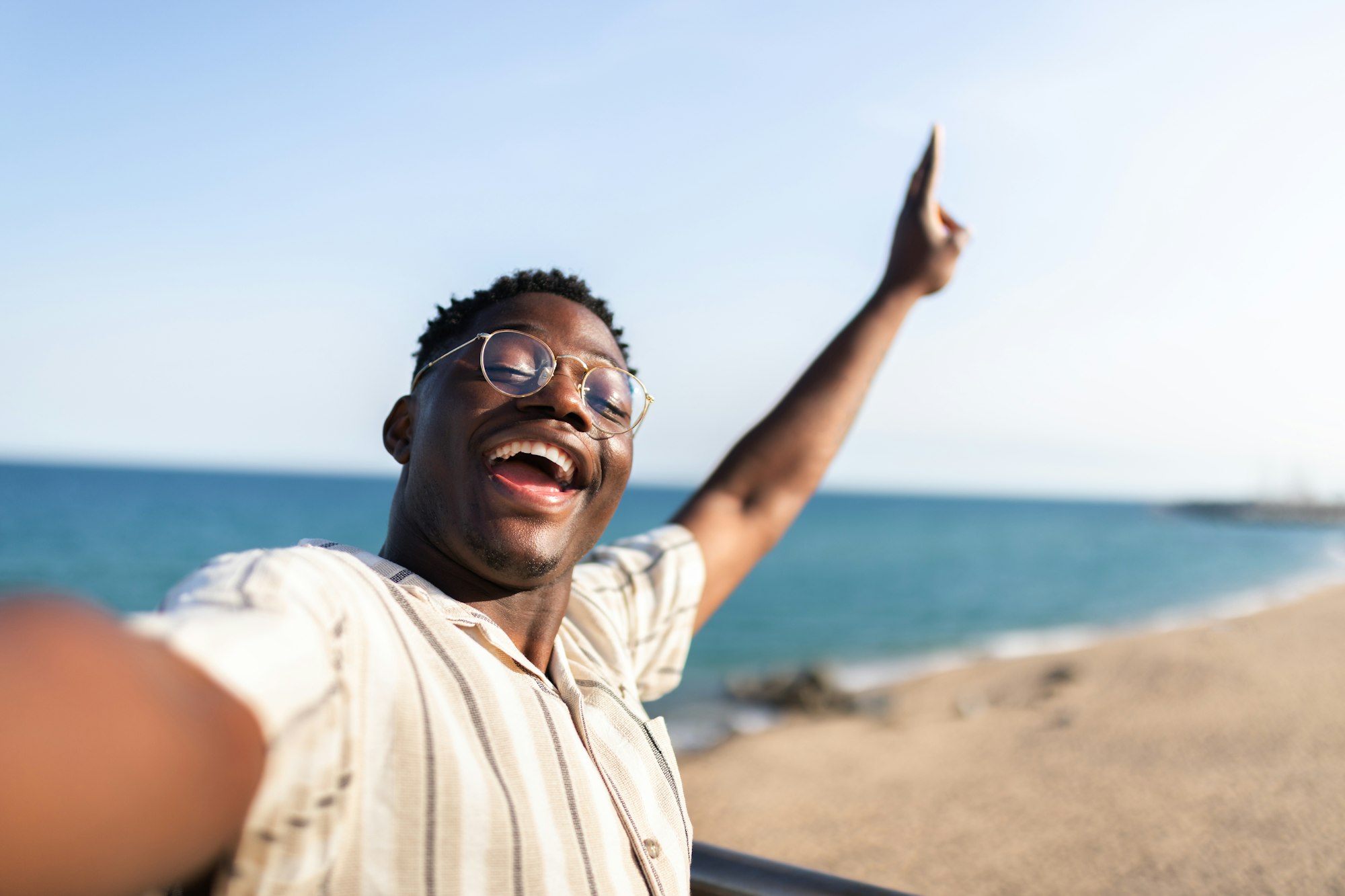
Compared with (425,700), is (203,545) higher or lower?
lower

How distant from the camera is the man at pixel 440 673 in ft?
2.43

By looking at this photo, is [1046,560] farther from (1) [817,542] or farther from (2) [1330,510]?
(2) [1330,510]

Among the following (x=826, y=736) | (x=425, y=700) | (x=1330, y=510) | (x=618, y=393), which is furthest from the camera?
(x=1330, y=510)

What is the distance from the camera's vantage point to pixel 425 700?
128 cm

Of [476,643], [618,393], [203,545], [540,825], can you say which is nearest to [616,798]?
[540,825]

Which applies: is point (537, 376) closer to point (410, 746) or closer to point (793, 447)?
point (410, 746)

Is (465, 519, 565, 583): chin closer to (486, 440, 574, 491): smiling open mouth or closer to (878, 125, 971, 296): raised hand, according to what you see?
(486, 440, 574, 491): smiling open mouth

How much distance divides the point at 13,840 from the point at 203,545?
49424 mm

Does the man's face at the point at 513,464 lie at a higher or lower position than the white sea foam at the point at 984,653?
higher

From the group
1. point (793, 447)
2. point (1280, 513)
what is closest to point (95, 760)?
point (793, 447)

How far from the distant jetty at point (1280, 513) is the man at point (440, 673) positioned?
10889 centimetres

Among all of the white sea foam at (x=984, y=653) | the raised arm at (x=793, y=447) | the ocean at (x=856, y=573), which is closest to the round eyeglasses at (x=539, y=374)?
the raised arm at (x=793, y=447)

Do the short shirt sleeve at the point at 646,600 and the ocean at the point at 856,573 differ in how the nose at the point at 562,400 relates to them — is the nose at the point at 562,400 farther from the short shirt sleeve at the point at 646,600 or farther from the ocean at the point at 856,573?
the ocean at the point at 856,573

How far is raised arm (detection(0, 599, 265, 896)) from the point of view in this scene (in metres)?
0.70
